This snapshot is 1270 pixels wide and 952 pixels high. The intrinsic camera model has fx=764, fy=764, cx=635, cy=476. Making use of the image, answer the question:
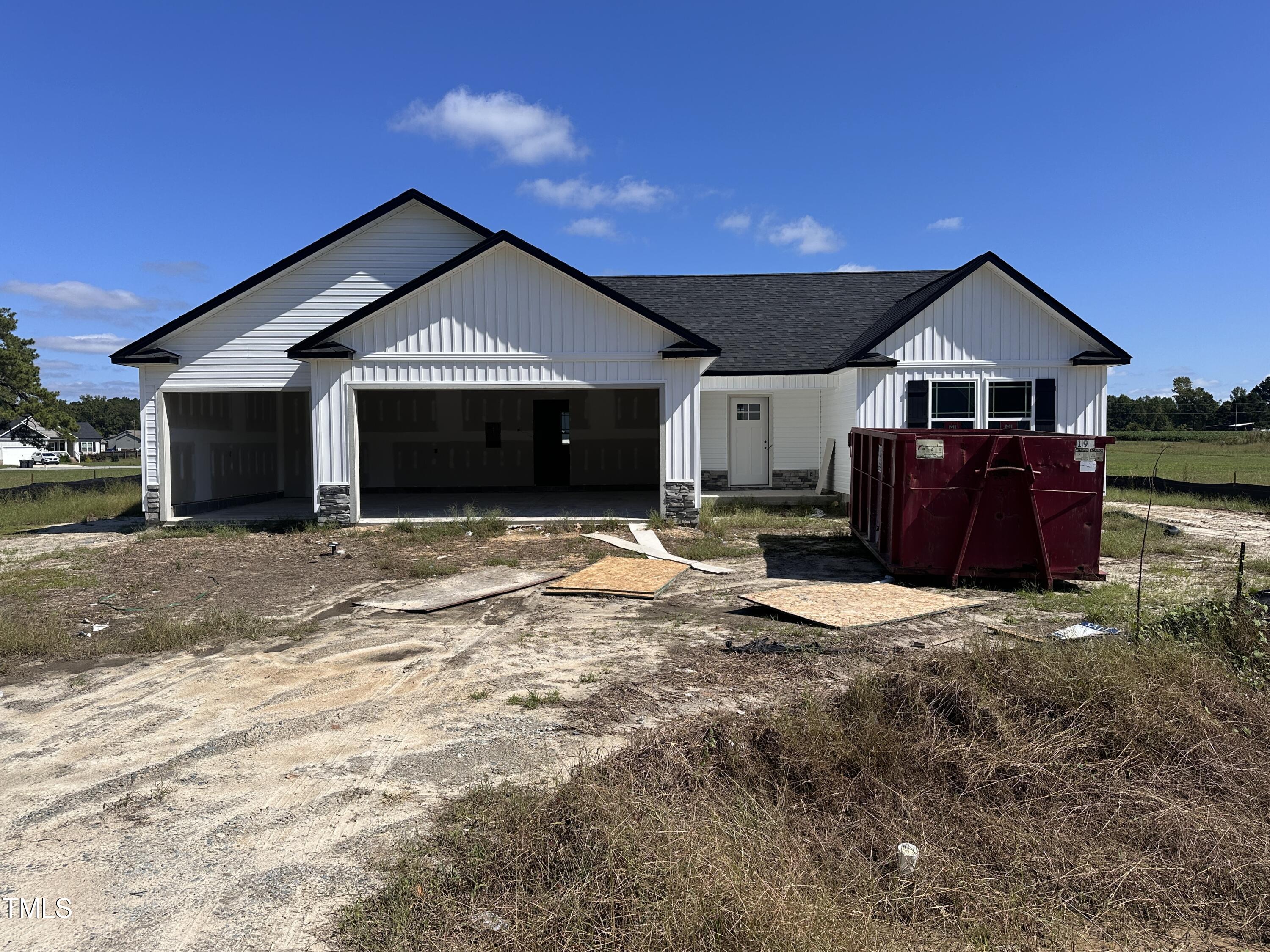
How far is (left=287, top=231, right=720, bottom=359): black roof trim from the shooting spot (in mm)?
14180

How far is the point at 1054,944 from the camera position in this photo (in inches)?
116

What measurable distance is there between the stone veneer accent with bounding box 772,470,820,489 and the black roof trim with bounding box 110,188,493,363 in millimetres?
9054

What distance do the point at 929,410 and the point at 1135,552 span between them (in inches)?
219

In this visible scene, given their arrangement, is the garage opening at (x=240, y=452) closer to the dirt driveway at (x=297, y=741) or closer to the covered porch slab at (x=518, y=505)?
the covered porch slab at (x=518, y=505)

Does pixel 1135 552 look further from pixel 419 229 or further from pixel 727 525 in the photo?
pixel 419 229

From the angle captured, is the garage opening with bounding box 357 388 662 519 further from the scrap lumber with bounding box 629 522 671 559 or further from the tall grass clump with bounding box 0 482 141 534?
the scrap lumber with bounding box 629 522 671 559

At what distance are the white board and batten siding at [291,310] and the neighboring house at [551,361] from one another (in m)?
0.04

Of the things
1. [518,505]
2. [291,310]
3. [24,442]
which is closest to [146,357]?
[291,310]

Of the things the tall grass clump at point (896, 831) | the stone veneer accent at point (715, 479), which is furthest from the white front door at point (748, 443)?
the tall grass clump at point (896, 831)

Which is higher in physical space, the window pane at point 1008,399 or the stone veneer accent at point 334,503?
the window pane at point 1008,399

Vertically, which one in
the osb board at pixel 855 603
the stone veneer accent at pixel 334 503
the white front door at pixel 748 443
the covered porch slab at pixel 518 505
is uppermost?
the white front door at pixel 748 443

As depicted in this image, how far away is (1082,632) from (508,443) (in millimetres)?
17723

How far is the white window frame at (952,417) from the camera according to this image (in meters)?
16.6

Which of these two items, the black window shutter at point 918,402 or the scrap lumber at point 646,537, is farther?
the black window shutter at point 918,402
